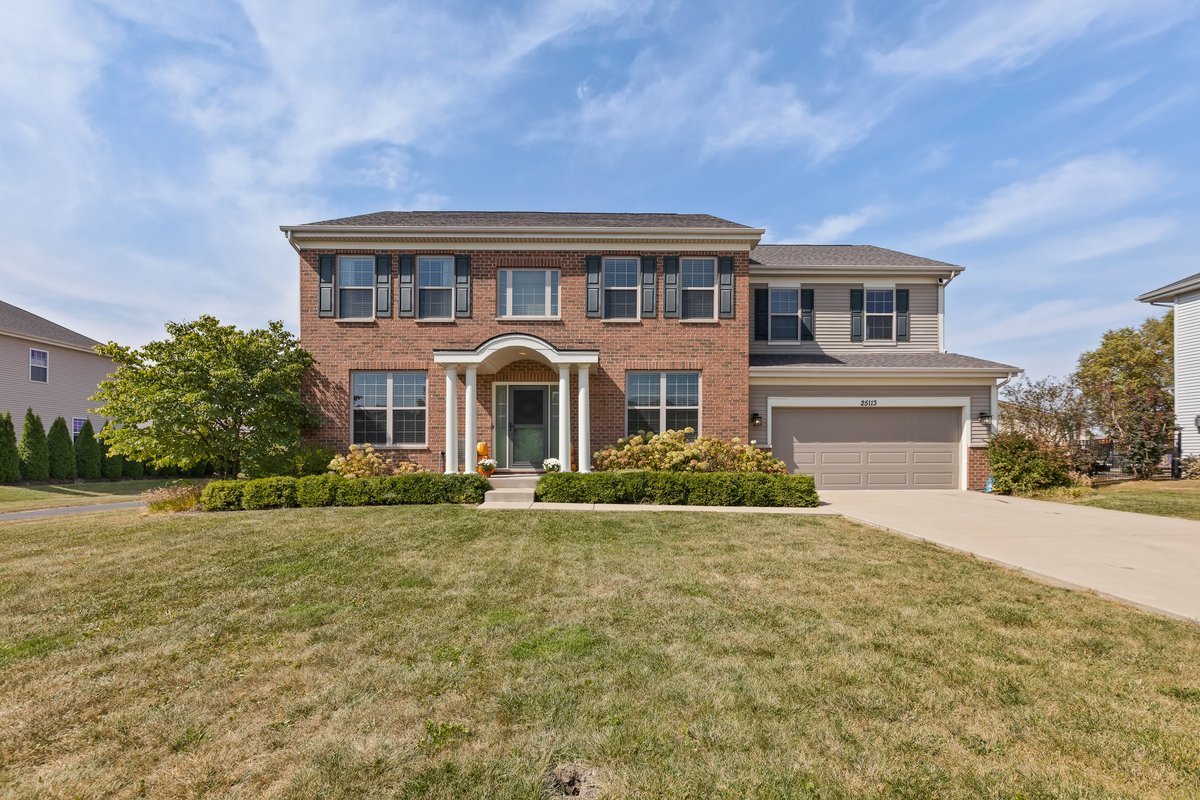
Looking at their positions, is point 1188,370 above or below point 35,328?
below

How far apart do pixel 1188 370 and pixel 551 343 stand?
72.3ft

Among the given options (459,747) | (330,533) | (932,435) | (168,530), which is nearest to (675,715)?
(459,747)

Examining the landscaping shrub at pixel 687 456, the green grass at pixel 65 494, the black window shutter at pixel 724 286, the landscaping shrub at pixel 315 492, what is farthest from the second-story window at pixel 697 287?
the green grass at pixel 65 494

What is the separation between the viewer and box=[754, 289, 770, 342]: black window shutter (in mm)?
15266

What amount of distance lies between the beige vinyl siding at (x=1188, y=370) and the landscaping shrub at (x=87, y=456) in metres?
39.2

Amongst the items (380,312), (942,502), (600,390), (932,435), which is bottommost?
(942,502)

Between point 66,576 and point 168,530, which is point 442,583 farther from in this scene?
point 168,530

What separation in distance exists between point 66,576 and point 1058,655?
9254 mm

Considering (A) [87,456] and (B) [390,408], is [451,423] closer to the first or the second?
(B) [390,408]

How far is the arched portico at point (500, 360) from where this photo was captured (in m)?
12.2

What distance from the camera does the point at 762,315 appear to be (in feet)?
50.1

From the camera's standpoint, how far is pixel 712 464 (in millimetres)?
12312

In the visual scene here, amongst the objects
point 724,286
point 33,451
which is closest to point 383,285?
point 724,286

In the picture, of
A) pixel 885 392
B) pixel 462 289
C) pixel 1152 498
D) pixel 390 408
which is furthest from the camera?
pixel 885 392
